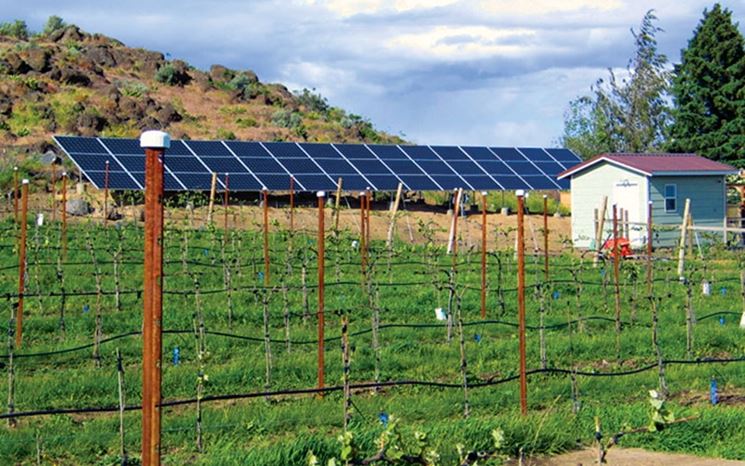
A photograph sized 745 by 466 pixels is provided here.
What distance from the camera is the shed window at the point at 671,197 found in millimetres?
28625

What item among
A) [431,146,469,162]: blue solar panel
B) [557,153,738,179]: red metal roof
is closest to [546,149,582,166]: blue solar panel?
[431,146,469,162]: blue solar panel

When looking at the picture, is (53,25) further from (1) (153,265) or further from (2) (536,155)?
(1) (153,265)

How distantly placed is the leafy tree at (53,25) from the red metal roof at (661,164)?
161 ft

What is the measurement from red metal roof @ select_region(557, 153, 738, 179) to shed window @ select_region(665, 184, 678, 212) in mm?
448

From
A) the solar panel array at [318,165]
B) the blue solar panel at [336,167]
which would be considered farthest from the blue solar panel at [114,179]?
the blue solar panel at [336,167]

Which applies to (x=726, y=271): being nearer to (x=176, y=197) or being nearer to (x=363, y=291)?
(x=363, y=291)

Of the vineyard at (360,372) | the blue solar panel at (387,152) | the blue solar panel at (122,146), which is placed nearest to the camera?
the vineyard at (360,372)

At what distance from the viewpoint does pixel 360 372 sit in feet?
35.6

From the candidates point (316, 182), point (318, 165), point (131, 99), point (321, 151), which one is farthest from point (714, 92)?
point (131, 99)

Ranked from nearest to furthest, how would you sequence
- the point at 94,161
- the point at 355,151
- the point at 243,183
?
the point at 94,161, the point at 243,183, the point at 355,151

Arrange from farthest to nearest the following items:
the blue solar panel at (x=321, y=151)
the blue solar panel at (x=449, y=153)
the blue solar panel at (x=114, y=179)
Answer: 1. the blue solar panel at (x=449, y=153)
2. the blue solar panel at (x=321, y=151)
3. the blue solar panel at (x=114, y=179)

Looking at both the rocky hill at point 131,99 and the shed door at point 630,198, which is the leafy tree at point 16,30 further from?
the shed door at point 630,198

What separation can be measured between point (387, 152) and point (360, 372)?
84.9ft

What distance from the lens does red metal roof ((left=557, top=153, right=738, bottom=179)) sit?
2830cm
